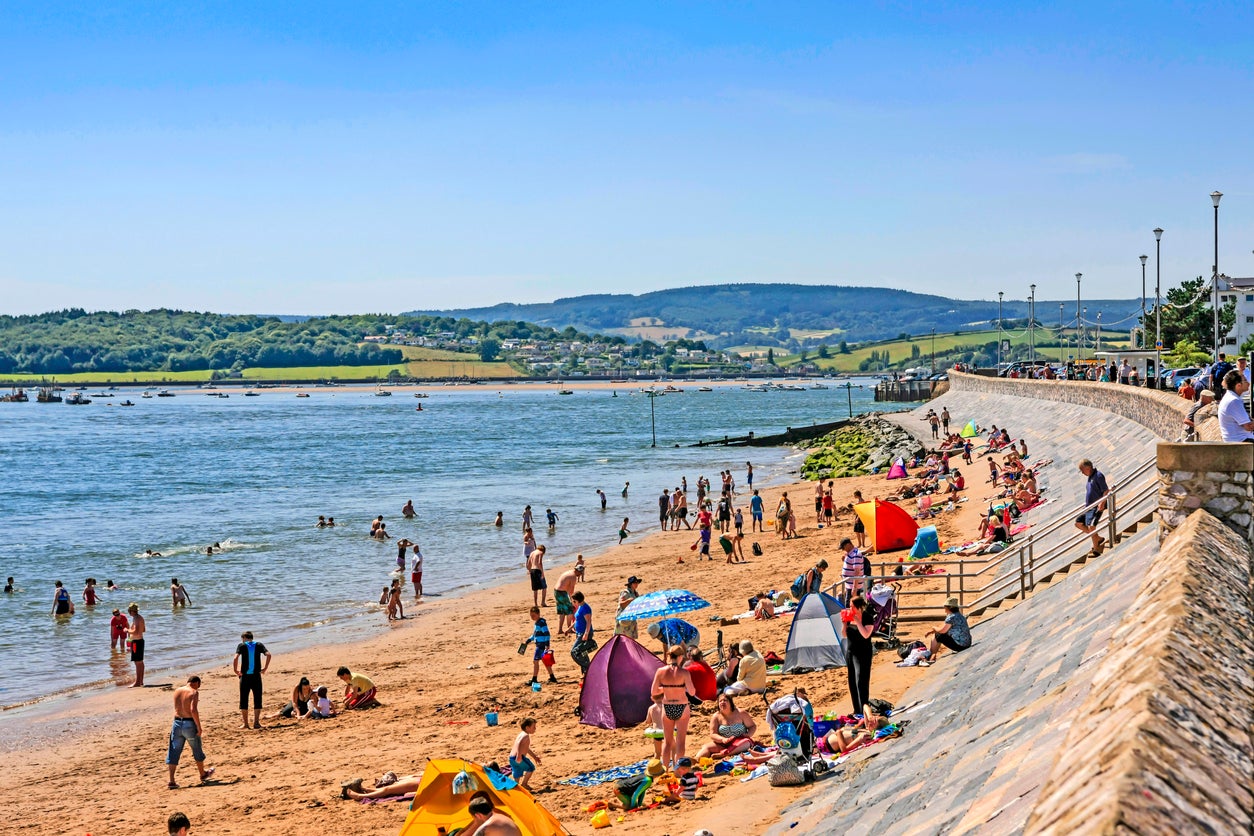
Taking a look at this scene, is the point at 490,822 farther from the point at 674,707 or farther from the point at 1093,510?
the point at 1093,510

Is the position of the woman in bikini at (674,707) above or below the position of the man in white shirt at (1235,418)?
below

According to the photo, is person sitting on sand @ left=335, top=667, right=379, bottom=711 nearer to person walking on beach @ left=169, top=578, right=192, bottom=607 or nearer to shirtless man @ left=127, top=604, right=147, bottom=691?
shirtless man @ left=127, top=604, right=147, bottom=691

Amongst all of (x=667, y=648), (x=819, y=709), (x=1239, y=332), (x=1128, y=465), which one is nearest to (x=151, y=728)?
(x=667, y=648)

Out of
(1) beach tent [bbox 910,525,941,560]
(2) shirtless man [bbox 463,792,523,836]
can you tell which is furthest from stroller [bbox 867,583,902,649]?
(2) shirtless man [bbox 463,792,523,836]

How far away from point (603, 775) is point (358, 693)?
647 centimetres

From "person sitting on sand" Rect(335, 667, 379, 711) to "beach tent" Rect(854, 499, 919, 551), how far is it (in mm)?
11225

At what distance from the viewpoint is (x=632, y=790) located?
11305mm

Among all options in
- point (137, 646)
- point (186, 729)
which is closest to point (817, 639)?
point (186, 729)

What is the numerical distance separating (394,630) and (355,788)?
1136 centimetres

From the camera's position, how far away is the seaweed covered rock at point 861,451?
5003 cm

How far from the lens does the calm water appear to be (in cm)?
2541

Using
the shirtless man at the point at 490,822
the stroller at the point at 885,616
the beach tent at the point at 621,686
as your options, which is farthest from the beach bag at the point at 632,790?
the stroller at the point at 885,616

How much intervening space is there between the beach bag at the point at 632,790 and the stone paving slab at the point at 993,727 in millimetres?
1752

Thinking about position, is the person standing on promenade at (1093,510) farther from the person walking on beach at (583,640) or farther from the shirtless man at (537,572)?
the shirtless man at (537,572)
